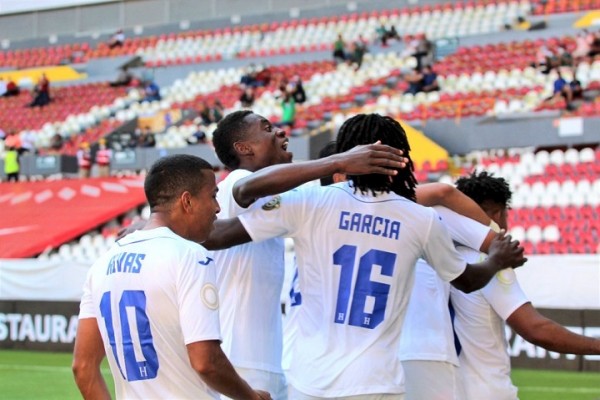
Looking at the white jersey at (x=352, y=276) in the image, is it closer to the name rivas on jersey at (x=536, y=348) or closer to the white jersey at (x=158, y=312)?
the white jersey at (x=158, y=312)

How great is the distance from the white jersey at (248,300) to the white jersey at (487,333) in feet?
2.81

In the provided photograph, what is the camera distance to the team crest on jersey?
3723 millimetres

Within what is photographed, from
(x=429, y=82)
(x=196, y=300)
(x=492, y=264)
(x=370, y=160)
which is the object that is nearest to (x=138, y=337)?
(x=196, y=300)

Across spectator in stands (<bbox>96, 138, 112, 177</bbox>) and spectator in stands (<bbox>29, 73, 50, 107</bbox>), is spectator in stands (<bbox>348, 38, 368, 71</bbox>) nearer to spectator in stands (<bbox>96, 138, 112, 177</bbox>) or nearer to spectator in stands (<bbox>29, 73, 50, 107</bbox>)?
spectator in stands (<bbox>96, 138, 112, 177</bbox>)

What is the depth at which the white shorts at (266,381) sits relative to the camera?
4.16 metres

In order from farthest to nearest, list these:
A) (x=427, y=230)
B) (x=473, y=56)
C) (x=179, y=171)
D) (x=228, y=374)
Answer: (x=473, y=56) → (x=427, y=230) → (x=179, y=171) → (x=228, y=374)

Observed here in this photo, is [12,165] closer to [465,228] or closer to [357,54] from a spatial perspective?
[357,54]

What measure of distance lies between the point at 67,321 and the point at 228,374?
Answer: 12.0 m

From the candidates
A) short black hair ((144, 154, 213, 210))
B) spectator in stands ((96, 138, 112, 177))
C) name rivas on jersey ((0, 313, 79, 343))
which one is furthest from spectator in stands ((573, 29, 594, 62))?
short black hair ((144, 154, 213, 210))

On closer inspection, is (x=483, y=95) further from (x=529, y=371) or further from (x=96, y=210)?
(x=529, y=371)

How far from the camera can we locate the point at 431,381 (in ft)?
13.3

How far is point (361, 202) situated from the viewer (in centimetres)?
364

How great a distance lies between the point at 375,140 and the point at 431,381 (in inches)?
44.0

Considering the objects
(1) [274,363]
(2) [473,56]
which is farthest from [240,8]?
(1) [274,363]
